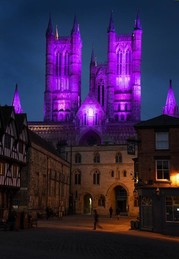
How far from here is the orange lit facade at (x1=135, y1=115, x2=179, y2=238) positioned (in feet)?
103

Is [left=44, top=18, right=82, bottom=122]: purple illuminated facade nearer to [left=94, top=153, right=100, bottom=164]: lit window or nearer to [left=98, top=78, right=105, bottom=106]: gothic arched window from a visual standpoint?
[left=98, top=78, right=105, bottom=106]: gothic arched window

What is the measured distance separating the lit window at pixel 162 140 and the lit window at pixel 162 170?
3.78 ft

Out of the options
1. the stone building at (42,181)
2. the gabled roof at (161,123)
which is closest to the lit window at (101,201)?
the stone building at (42,181)

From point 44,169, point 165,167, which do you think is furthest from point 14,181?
point 165,167

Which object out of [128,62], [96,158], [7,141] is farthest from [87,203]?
[128,62]

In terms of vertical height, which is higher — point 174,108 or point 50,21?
point 50,21

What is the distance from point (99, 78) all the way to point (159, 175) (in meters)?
94.2

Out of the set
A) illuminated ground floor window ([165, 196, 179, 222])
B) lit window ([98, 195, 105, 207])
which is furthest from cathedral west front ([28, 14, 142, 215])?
illuminated ground floor window ([165, 196, 179, 222])

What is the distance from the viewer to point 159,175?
3372 centimetres

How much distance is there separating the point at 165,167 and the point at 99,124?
71.5 meters

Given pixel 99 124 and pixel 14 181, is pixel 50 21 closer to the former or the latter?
pixel 99 124

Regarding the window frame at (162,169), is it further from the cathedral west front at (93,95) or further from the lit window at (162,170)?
the cathedral west front at (93,95)

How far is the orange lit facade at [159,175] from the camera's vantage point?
31500 mm

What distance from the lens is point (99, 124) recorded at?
105250mm
